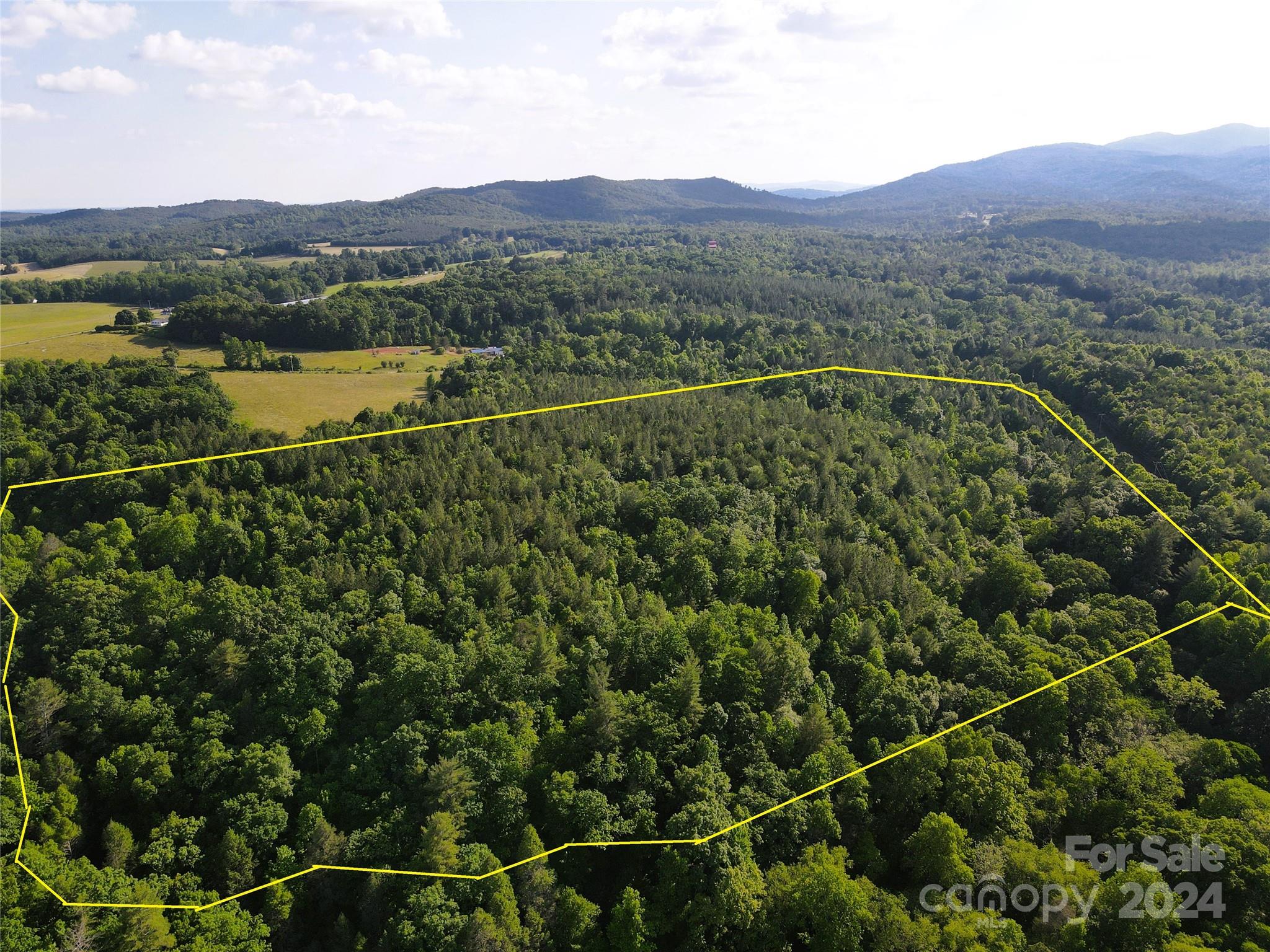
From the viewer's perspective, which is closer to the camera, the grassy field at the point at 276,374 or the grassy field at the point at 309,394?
the grassy field at the point at 309,394

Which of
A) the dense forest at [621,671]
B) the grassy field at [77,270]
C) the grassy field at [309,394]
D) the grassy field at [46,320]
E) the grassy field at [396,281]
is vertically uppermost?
the grassy field at [77,270]

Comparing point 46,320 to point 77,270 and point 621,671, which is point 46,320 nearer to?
point 77,270

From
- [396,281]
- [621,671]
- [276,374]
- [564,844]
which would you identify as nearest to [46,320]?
[276,374]

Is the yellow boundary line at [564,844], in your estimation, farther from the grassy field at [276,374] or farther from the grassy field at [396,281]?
the grassy field at [396,281]

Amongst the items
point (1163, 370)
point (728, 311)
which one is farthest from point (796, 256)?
point (1163, 370)

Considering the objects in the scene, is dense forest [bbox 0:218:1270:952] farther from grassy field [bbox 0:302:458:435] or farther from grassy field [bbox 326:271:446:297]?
grassy field [bbox 326:271:446:297]

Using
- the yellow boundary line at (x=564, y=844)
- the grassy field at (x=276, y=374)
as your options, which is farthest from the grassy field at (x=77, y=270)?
the yellow boundary line at (x=564, y=844)
